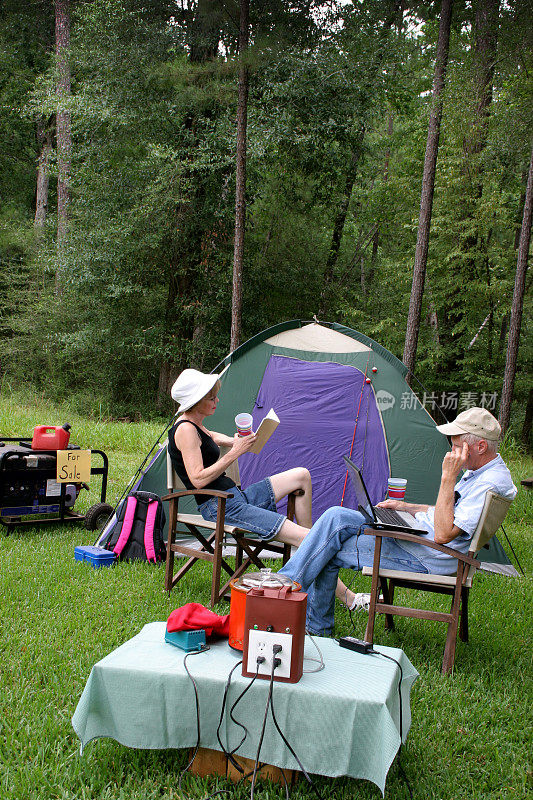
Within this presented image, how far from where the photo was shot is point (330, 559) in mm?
2918

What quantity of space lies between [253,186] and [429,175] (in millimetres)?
4991

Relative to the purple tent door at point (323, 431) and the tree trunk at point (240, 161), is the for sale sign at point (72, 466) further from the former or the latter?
the tree trunk at point (240, 161)

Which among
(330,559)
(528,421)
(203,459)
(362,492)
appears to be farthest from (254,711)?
(528,421)

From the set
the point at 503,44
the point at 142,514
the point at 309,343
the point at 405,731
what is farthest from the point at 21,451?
the point at 503,44

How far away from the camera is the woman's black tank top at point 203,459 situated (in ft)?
11.6

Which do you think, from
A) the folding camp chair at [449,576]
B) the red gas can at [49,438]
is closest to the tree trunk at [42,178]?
the red gas can at [49,438]

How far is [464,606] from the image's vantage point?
10.2 feet

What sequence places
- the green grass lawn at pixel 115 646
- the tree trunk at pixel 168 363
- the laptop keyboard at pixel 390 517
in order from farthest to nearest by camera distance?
the tree trunk at pixel 168 363 → the laptop keyboard at pixel 390 517 → the green grass lawn at pixel 115 646

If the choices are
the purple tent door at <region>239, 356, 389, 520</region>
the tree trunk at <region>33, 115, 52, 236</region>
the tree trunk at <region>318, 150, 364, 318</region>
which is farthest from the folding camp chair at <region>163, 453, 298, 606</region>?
the tree trunk at <region>33, 115, 52, 236</region>

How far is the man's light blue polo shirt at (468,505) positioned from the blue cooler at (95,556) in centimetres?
195

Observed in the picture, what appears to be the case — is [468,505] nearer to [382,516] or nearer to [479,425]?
[479,425]

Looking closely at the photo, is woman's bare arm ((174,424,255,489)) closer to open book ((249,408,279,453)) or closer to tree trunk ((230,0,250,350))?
open book ((249,408,279,453))

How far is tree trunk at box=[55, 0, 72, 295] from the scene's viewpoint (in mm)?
11984

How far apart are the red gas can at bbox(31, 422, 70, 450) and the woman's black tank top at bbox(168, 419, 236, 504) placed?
5.11 ft
